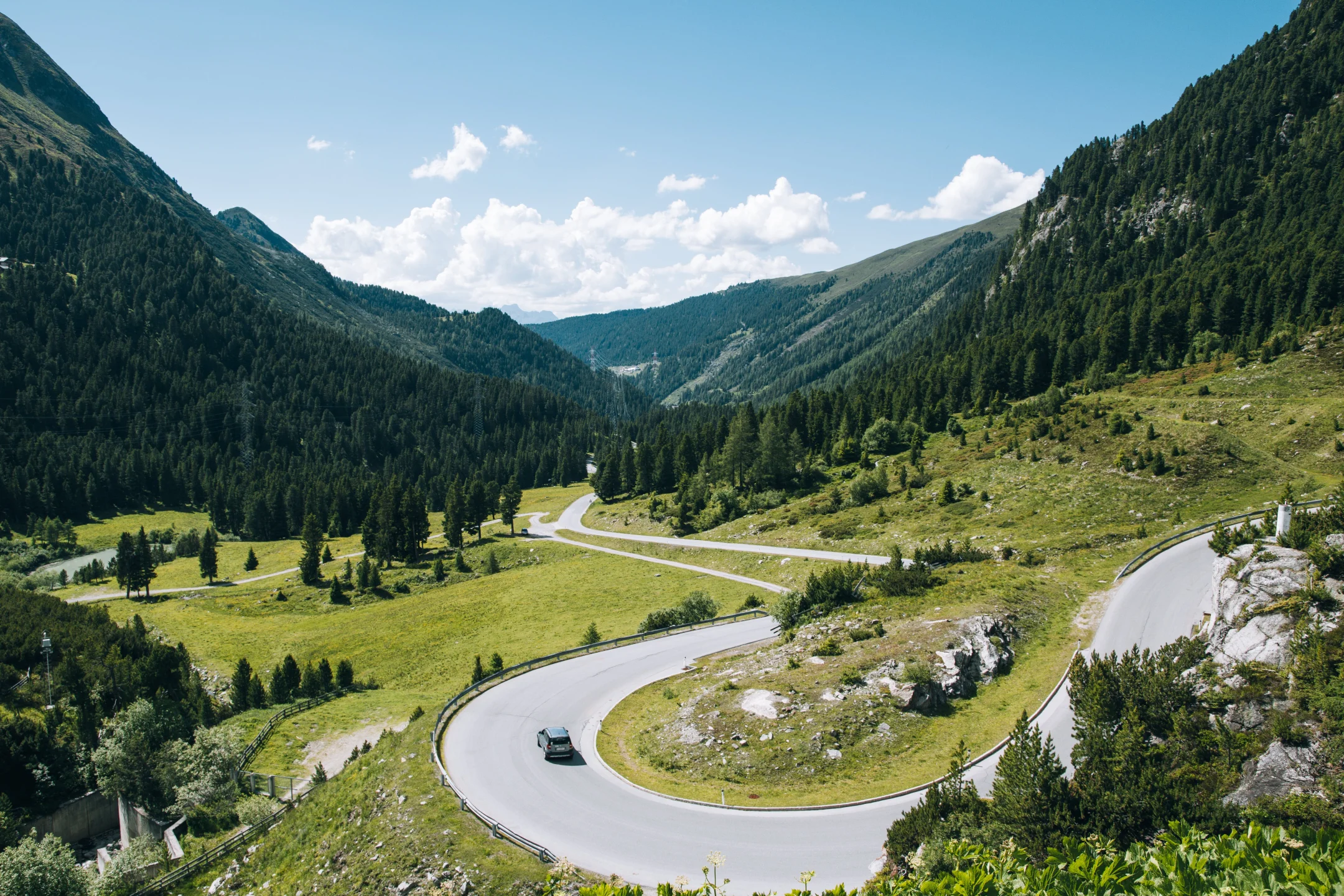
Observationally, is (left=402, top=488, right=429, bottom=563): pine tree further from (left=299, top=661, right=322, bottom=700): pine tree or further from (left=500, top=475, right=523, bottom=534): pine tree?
(left=299, top=661, right=322, bottom=700): pine tree

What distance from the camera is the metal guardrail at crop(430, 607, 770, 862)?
22.6 m

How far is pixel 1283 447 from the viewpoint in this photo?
62094 mm

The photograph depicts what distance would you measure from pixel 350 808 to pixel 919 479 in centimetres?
6802

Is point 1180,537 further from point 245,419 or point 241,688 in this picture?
point 245,419

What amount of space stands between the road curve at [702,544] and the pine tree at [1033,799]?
123 ft

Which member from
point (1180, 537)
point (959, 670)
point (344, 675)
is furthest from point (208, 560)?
point (1180, 537)

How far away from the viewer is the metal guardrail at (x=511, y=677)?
22.6 metres

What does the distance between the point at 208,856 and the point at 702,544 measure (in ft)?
189

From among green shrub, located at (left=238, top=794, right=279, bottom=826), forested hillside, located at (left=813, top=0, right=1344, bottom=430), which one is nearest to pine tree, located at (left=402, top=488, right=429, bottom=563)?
green shrub, located at (left=238, top=794, right=279, bottom=826)

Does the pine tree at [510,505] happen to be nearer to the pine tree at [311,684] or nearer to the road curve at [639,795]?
the pine tree at [311,684]

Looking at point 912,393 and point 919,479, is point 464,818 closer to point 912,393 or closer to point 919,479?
point 919,479

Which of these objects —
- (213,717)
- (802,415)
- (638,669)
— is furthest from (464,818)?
(802,415)

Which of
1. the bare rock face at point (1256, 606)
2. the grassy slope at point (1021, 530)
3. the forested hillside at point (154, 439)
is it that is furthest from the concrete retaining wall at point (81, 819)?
the forested hillside at point (154, 439)

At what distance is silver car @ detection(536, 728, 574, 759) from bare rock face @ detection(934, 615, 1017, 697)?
58.4 feet
